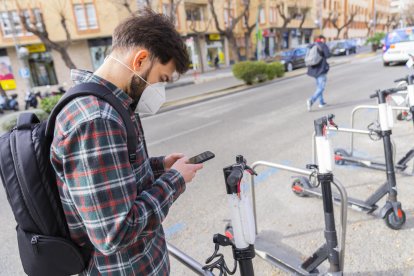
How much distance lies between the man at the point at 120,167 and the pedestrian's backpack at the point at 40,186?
0.03 meters

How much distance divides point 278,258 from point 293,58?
2069 centimetres

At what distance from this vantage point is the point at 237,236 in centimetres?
147

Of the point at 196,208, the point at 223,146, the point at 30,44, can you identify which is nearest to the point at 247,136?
the point at 223,146

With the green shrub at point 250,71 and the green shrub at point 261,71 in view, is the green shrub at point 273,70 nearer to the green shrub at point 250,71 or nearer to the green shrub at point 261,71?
the green shrub at point 261,71

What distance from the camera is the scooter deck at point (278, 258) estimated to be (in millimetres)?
2551

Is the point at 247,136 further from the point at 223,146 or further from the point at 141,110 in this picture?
the point at 141,110

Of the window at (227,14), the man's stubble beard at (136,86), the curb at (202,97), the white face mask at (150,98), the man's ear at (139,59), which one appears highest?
the window at (227,14)

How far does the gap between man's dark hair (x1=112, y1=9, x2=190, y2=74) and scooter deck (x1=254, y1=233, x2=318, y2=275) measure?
6.56 ft

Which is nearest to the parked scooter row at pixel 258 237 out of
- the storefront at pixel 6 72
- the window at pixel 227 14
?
the storefront at pixel 6 72

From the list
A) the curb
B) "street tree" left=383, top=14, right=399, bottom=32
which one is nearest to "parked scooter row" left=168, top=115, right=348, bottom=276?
the curb

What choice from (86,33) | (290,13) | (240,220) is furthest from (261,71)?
(290,13)

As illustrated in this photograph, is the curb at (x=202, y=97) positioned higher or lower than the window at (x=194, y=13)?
lower

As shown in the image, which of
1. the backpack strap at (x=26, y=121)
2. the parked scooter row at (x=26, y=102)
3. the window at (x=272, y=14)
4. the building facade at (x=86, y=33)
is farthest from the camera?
the window at (x=272, y=14)

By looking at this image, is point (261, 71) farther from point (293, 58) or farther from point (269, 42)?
point (269, 42)
